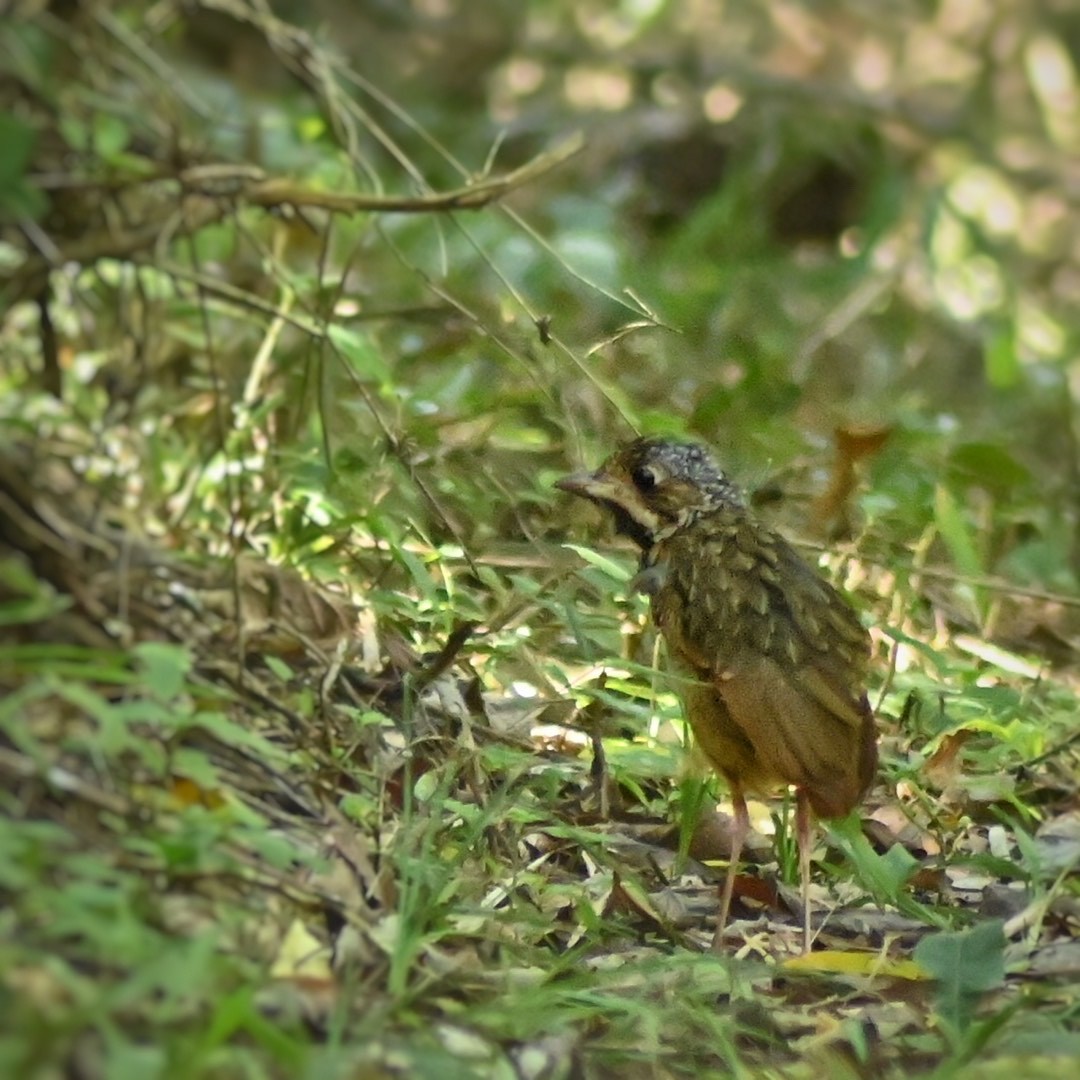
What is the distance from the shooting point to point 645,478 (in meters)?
3.20

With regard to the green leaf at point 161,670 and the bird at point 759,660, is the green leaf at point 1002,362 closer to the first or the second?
the bird at point 759,660

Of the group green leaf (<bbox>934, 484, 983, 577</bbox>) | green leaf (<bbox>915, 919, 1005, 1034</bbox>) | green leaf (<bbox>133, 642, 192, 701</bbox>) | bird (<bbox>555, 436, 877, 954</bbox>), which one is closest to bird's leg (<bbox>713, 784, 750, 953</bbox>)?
bird (<bbox>555, 436, 877, 954</bbox>)

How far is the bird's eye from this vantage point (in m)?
3.20

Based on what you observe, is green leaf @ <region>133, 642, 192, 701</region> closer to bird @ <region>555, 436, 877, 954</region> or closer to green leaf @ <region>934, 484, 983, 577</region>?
bird @ <region>555, 436, 877, 954</region>

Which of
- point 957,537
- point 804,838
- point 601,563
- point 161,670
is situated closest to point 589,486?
point 601,563

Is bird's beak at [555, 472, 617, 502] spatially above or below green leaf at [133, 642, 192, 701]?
below

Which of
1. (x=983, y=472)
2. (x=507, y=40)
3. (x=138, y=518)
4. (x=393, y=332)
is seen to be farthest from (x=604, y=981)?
(x=507, y=40)

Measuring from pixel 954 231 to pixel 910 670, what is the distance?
180 inches

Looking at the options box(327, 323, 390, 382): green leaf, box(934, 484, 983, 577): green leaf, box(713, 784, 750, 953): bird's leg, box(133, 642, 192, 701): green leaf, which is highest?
box(327, 323, 390, 382): green leaf

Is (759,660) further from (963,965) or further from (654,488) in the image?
(963,965)

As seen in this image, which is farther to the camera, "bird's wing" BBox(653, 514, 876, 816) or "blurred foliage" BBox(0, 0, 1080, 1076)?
"bird's wing" BBox(653, 514, 876, 816)

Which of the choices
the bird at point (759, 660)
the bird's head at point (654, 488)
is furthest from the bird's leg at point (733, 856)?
the bird's head at point (654, 488)

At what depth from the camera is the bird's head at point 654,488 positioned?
10.5 feet

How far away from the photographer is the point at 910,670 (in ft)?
11.1
